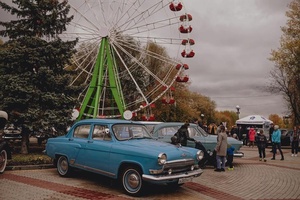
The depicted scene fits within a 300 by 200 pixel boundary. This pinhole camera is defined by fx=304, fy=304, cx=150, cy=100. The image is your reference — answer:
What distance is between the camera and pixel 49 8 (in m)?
15.3

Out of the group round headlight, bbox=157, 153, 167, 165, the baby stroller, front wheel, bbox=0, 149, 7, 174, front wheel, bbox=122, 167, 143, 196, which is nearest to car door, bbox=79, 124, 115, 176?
front wheel, bbox=122, 167, 143, 196

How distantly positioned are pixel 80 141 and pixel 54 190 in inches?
63.0

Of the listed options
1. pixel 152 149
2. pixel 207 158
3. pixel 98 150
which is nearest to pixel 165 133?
pixel 207 158

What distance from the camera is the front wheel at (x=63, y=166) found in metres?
9.15

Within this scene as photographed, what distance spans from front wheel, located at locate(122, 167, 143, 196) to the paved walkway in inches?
8.0

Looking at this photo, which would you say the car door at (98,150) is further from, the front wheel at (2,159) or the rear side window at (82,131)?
the front wheel at (2,159)

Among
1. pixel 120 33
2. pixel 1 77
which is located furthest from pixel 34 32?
pixel 120 33

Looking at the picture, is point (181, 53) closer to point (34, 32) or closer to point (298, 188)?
point (34, 32)

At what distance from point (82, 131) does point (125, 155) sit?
7.10 ft

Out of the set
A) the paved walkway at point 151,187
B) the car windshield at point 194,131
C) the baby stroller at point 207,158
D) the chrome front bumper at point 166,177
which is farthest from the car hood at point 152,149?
the car windshield at point 194,131

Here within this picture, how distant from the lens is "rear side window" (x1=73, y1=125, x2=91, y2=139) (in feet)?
28.9

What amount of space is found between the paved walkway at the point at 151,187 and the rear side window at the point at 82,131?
1.30 m

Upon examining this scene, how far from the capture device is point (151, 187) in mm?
8234

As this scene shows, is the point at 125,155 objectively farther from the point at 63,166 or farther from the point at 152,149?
the point at 63,166
